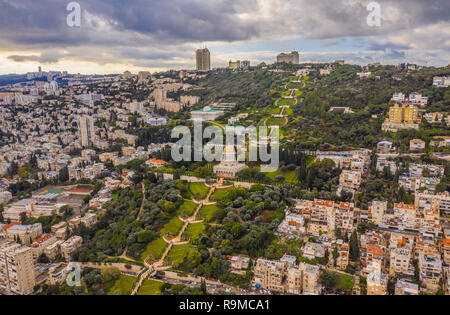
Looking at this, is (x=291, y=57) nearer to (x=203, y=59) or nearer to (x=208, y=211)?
(x=203, y=59)

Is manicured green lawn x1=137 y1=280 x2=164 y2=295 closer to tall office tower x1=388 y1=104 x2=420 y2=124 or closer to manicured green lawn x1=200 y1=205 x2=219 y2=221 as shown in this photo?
manicured green lawn x1=200 y1=205 x2=219 y2=221

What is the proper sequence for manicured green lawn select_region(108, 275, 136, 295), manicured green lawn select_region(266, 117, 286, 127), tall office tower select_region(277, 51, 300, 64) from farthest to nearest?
tall office tower select_region(277, 51, 300, 64) < manicured green lawn select_region(266, 117, 286, 127) < manicured green lawn select_region(108, 275, 136, 295)

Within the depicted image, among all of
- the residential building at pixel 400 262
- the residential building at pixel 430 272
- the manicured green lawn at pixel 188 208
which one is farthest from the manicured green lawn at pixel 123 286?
the residential building at pixel 430 272

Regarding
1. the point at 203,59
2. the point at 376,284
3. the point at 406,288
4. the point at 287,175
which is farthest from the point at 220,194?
the point at 203,59

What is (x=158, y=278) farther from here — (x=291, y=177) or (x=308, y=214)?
(x=291, y=177)

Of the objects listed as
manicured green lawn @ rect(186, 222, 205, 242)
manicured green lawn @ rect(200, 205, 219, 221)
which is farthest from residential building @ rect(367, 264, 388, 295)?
manicured green lawn @ rect(200, 205, 219, 221)
